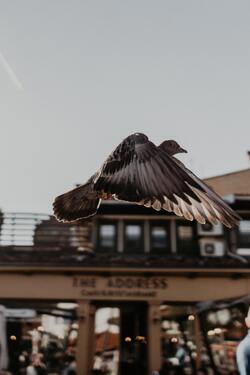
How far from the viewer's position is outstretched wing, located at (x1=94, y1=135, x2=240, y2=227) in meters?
2.38

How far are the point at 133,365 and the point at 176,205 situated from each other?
17.0m

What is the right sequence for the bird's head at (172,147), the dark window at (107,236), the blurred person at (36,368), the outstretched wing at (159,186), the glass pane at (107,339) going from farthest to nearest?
the dark window at (107,236) → the glass pane at (107,339) → the blurred person at (36,368) → the bird's head at (172,147) → the outstretched wing at (159,186)

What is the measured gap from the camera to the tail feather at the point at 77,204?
3115mm

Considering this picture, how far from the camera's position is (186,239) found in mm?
18906

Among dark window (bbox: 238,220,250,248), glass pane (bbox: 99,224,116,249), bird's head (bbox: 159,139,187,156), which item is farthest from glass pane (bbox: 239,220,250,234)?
bird's head (bbox: 159,139,187,156)

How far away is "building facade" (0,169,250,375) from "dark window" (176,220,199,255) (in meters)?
0.04

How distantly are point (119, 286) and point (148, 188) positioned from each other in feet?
50.8

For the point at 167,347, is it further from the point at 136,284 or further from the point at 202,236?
the point at 202,236

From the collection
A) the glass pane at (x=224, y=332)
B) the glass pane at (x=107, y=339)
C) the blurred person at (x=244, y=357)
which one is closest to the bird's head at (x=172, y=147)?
the blurred person at (x=244, y=357)

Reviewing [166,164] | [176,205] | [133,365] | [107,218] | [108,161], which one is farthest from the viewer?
[107,218]

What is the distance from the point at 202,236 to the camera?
1836 centimetres

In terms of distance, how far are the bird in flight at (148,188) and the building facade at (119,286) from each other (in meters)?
12.5

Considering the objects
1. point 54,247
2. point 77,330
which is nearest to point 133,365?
point 77,330

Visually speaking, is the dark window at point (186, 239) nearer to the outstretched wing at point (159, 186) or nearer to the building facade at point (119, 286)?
the building facade at point (119, 286)
